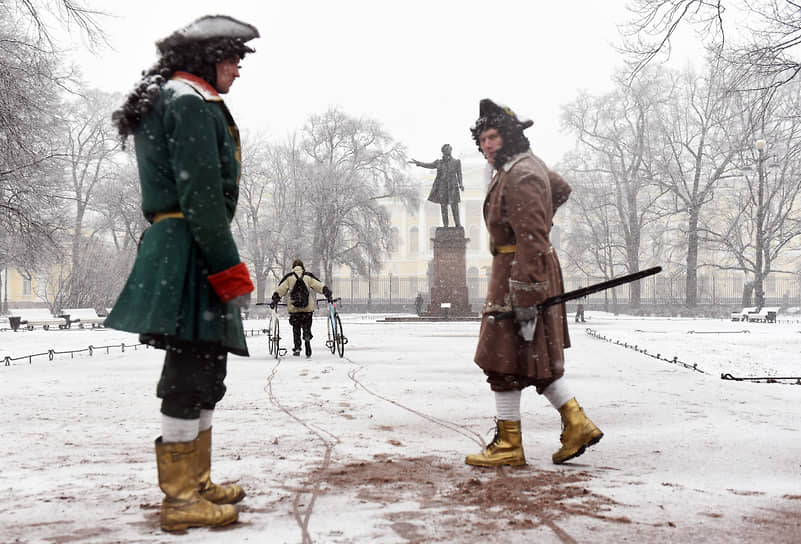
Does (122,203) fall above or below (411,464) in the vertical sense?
above

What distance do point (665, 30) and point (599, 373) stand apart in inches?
210

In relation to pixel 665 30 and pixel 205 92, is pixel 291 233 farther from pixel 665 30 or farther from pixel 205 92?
pixel 205 92

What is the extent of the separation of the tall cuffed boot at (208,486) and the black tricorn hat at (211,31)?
57.7 inches

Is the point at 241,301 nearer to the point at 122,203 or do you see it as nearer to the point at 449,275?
the point at 449,275

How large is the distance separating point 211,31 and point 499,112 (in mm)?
1641

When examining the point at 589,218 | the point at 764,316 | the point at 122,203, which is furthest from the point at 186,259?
the point at 589,218

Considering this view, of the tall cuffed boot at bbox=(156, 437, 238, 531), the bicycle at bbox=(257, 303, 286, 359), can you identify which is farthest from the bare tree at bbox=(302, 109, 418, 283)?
the tall cuffed boot at bbox=(156, 437, 238, 531)

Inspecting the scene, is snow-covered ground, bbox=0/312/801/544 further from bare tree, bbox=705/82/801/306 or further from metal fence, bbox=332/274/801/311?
metal fence, bbox=332/274/801/311

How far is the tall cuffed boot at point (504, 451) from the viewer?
11.7ft

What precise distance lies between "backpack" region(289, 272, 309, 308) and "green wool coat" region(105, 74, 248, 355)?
28.3ft

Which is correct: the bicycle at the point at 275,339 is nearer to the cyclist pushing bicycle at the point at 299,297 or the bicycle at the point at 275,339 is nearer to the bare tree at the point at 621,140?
the cyclist pushing bicycle at the point at 299,297

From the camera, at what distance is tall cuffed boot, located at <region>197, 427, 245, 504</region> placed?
2830 mm

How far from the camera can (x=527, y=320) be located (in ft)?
11.4

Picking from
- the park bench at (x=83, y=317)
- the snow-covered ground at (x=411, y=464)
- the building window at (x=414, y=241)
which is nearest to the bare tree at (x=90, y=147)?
the park bench at (x=83, y=317)
